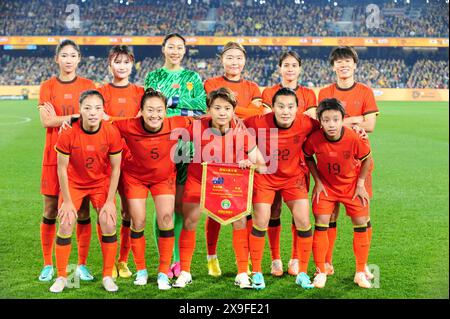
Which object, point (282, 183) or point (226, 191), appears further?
point (282, 183)

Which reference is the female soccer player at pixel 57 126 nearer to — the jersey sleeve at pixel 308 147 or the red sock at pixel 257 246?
the red sock at pixel 257 246

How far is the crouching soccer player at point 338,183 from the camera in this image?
4238mm

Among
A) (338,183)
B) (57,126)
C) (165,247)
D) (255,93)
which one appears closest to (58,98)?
(57,126)

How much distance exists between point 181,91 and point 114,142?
755 millimetres

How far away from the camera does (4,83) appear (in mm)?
33094

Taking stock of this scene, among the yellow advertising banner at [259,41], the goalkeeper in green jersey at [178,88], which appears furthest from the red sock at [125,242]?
the yellow advertising banner at [259,41]

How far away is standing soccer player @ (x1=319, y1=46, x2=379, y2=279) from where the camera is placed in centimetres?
452

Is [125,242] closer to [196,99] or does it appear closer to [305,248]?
[196,99]

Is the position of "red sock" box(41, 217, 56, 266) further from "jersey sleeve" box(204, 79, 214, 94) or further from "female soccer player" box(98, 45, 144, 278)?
"jersey sleeve" box(204, 79, 214, 94)

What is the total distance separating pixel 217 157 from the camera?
423 centimetres

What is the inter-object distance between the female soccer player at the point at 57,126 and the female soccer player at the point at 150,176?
0.44 meters

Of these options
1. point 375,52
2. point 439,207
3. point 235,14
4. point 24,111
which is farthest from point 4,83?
point 439,207

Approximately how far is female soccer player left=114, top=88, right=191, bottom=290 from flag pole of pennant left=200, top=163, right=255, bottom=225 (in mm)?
277

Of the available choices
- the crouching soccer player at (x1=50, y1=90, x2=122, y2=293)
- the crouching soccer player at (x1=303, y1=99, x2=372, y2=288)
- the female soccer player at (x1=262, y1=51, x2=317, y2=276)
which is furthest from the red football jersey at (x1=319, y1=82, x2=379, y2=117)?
the crouching soccer player at (x1=50, y1=90, x2=122, y2=293)
